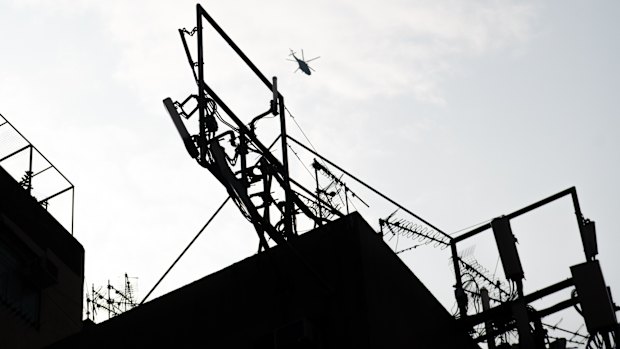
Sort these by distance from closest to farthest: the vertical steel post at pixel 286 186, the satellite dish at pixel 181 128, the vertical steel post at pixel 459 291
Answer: the satellite dish at pixel 181 128, the vertical steel post at pixel 286 186, the vertical steel post at pixel 459 291

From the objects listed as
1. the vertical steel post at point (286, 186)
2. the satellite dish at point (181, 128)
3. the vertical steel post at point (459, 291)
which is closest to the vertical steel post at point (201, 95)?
the satellite dish at point (181, 128)

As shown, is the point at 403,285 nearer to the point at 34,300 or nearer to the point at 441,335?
the point at 441,335

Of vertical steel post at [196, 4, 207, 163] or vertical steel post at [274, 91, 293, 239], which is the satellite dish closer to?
vertical steel post at [196, 4, 207, 163]

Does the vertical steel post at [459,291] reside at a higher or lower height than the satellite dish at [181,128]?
lower

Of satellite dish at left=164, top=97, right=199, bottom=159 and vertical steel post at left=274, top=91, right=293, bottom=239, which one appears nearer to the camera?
satellite dish at left=164, top=97, right=199, bottom=159

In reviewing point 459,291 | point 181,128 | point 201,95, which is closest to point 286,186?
point 201,95

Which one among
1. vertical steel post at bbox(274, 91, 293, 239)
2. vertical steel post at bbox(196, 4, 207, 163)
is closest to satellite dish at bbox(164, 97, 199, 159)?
vertical steel post at bbox(196, 4, 207, 163)

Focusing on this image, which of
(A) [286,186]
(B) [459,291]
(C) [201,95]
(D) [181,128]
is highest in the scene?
(C) [201,95]

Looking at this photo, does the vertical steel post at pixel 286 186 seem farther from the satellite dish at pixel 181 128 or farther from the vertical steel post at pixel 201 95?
the satellite dish at pixel 181 128

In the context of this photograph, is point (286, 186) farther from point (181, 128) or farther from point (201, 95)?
point (181, 128)

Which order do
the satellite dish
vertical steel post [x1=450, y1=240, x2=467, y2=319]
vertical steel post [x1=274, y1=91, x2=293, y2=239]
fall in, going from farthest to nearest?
vertical steel post [x1=450, y1=240, x2=467, y2=319] < vertical steel post [x1=274, y1=91, x2=293, y2=239] < the satellite dish

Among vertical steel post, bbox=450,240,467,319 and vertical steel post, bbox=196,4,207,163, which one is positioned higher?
vertical steel post, bbox=196,4,207,163

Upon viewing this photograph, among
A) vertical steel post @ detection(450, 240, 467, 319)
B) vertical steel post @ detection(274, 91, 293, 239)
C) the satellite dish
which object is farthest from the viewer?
vertical steel post @ detection(450, 240, 467, 319)

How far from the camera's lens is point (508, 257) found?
21.2 m
